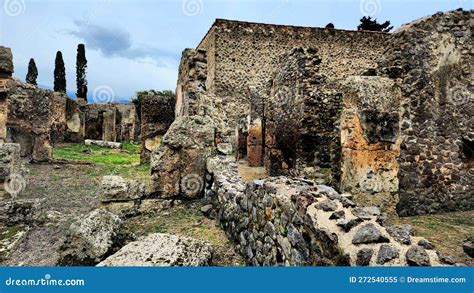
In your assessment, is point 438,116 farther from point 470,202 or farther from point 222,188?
point 222,188

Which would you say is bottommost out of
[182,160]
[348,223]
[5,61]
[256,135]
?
[348,223]

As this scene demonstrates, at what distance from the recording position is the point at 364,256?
91.9 inches

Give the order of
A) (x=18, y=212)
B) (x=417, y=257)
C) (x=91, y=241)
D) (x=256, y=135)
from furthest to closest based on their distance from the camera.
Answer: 1. (x=256, y=135)
2. (x=18, y=212)
3. (x=91, y=241)
4. (x=417, y=257)

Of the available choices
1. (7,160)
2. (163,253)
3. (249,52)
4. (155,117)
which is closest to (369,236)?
(163,253)

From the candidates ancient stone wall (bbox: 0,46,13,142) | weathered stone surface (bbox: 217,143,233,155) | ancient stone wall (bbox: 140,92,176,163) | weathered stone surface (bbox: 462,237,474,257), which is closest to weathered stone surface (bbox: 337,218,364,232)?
weathered stone surface (bbox: 462,237,474,257)

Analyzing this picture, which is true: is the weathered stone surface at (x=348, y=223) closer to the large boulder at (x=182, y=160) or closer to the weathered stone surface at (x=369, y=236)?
the weathered stone surface at (x=369, y=236)

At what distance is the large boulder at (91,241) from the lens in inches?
154

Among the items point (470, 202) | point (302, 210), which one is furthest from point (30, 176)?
point (470, 202)

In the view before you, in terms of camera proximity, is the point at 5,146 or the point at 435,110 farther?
the point at 435,110

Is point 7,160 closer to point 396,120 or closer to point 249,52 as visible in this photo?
point 396,120

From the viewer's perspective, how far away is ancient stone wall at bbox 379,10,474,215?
6.57 m

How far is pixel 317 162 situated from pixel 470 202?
3.09 m

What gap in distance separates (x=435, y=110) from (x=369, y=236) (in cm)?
531

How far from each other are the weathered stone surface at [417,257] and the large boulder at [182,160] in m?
4.68
